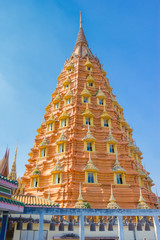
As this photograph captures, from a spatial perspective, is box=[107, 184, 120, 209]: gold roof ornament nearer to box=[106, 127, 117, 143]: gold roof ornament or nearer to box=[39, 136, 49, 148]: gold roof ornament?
box=[106, 127, 117, 143]: gold roof ornament

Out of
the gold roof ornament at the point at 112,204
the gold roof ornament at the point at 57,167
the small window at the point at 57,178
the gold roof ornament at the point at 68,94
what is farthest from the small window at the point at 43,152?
the gold roof ornament at the point at 112,204

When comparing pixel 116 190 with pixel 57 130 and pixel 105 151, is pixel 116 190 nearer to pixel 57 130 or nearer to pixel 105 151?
pixel 105 151

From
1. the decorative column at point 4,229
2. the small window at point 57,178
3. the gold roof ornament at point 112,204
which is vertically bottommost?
the decorative column at point 4,229

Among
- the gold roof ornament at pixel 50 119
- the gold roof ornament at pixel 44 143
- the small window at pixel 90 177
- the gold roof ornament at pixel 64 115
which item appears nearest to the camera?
the small window at pixel 90 177

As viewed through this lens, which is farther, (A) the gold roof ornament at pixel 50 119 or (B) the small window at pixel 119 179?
(A) the gold roof ornament at pixel 50 119

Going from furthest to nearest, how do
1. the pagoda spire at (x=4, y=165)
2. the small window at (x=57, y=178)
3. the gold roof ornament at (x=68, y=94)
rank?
the pagoda spire at (x=4, y=165) < the gold roof ornament at (x=68, y=94) < the small window at (x=57, y=178)

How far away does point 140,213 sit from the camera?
12.3 meters

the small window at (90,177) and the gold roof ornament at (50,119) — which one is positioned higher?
the gold roof ornament at (50,119)

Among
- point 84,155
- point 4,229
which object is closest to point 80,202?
point 84,155

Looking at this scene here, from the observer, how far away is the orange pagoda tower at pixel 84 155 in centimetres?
2161

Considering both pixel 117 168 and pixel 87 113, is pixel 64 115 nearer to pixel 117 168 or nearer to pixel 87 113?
pixel 87 113

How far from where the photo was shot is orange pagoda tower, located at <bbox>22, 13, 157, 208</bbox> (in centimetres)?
2161

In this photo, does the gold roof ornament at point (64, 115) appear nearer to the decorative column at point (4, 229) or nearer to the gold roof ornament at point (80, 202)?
the gold roof ornament at point (80, 202)

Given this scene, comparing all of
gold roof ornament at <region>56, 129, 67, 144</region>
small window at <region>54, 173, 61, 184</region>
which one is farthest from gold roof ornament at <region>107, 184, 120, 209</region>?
gold roof ornament at <region>56, 129, 67, 144</region>
